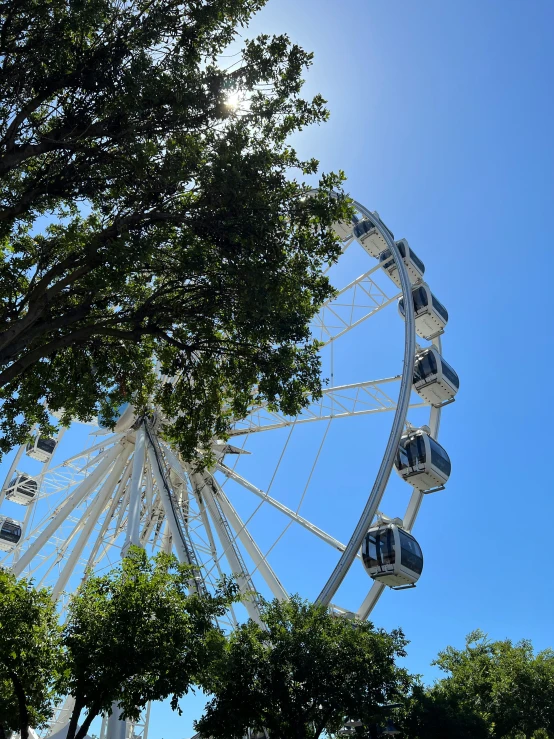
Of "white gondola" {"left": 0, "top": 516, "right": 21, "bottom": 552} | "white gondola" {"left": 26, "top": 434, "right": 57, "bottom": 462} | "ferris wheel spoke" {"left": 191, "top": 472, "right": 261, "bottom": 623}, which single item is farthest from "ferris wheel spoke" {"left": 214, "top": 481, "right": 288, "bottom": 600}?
"white gondola" {"left": 0, "top": 516, "right": 21, "bottom": 552}

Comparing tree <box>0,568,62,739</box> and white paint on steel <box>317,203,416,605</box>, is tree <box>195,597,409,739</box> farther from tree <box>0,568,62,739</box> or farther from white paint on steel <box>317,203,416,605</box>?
tree <box>0,568,62,739</box>

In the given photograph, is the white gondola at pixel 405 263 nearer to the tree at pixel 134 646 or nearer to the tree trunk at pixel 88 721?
the tree at pixel 134 646

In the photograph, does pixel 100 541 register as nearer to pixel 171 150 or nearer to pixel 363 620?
pixel 363 620

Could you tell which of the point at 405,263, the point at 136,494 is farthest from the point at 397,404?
the point at 405,263

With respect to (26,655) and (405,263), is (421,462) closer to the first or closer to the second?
(405,263)

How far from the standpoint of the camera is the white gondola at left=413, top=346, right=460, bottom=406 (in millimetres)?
25109

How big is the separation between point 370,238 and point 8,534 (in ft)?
78.9

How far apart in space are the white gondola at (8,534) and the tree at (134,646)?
2343cm

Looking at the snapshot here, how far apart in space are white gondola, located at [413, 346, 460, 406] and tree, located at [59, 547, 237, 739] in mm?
13542

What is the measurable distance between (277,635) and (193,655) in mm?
4549

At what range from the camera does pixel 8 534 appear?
35.6m

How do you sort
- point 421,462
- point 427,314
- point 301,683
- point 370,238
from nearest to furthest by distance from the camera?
point 301,683 → point 421,462 → point 427,314 → point 370,238

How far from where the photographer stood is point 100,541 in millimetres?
24109

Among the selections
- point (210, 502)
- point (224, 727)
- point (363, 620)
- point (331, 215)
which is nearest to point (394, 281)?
point (210, 502)
